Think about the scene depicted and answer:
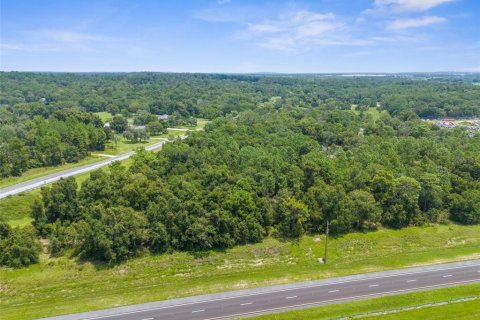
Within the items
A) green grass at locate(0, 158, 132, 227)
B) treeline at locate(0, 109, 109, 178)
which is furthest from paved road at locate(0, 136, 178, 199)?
treeline at locate(0, 109, 109, 178)

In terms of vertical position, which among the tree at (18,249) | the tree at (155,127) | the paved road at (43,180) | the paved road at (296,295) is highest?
the tree at (155,127)

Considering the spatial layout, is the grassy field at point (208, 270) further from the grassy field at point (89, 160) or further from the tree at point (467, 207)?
the grassy field at point (89, 160)

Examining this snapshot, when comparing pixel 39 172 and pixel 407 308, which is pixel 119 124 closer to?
pixel 39 172

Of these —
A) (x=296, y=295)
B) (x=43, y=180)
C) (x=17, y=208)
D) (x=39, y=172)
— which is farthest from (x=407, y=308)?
(x=39, y=172)

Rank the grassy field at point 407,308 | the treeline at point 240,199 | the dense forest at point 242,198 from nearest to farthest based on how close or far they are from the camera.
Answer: the grassy field at point 407,308 < the dense forest at point 242,198 < the treeline at point 240,199

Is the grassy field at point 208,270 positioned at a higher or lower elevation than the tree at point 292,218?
lower

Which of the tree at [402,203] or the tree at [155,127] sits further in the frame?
the tree at [155,127]

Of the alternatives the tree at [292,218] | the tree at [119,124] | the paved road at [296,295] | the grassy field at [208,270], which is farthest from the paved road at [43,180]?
the tree at [292,218]
